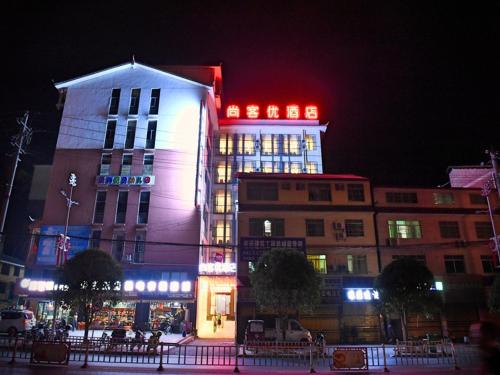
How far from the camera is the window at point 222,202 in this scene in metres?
49.2

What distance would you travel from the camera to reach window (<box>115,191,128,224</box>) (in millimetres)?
39375

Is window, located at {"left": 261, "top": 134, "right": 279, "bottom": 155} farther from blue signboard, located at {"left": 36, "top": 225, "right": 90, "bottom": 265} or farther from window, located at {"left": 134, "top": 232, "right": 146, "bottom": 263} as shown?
blue signboard, located at {"left": 36, "top": 225, "right": 90, "bottom": 265}

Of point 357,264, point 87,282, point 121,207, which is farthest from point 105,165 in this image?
point 357,264

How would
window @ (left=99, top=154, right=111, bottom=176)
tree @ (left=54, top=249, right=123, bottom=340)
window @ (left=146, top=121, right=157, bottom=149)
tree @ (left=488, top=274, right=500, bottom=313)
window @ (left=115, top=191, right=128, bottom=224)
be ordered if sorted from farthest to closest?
window @ (left=146, top=121, right=157, bottom=149)
window @ (left=99, top=154, right=111, bottom=176)
window @ (left=115, top=191, right=128, bottom=224)
tree @ (left=488, top=274, right=500, bottom=313)
tree @ (left=54, top=249, right=123, bottom=340)

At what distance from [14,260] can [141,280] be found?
104ft

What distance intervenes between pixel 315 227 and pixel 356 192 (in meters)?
4.97

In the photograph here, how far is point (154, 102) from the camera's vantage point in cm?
4488

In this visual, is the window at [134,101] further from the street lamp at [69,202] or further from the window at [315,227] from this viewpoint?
the window at [315,227]

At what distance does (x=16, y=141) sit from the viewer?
22438mm

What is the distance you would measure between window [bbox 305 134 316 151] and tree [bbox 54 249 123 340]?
3645 centimetres

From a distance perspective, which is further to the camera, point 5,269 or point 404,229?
point 5,269

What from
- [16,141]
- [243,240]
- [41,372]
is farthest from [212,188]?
[41,372]

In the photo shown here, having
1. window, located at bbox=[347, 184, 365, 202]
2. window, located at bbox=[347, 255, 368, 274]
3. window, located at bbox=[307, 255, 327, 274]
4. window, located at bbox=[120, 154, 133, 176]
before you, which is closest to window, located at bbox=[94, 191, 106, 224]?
window, located at bbox=[120, 154, 133, 176]

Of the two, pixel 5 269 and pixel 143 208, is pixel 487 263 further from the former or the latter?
pixel 5 269
